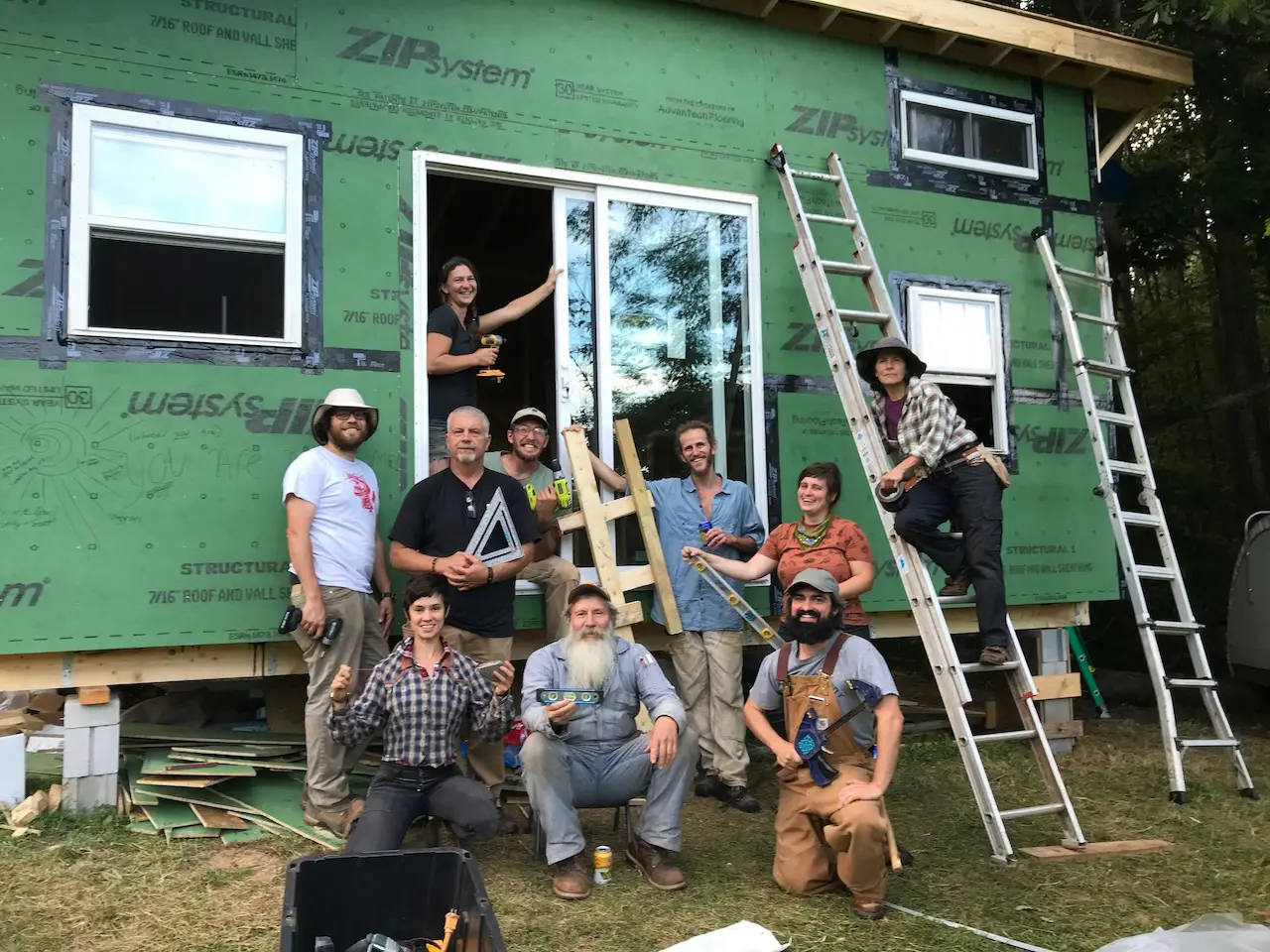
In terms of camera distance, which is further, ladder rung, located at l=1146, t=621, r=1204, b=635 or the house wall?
ladder rung, located at l=1146, t=621, r=1204, b=635

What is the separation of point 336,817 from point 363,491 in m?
1.44

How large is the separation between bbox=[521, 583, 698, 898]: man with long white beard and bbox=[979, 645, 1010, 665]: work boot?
1.55 meters

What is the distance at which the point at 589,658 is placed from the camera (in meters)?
3.96

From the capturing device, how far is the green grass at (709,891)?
11.0 feet

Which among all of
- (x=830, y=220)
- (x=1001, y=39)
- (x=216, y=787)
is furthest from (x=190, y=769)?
(x=1001, y=39)

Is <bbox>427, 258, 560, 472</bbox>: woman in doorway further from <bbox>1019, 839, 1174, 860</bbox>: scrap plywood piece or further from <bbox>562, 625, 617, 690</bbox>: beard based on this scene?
<bbox>1019, 839, 1174, 860</bbox>: scrap plywood piece

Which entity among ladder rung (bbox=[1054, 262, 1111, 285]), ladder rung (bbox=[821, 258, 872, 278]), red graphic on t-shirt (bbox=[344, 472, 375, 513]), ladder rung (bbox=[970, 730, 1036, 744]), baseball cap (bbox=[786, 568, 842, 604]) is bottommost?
ladder rung (bbox=[970, 730, 1036, 744])

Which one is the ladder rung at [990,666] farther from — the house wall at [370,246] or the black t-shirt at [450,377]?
the black t-shirt at [450,377]

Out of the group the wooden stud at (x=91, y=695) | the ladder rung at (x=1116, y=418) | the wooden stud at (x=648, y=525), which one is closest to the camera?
the wooden stud at (x=91, y=695)

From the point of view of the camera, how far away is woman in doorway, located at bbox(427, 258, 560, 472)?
16.3 feet

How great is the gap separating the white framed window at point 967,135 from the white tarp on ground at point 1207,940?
497 cm

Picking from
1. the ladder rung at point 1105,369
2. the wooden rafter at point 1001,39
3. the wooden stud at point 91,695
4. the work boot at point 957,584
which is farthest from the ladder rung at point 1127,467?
the wooden stud at point 91,695

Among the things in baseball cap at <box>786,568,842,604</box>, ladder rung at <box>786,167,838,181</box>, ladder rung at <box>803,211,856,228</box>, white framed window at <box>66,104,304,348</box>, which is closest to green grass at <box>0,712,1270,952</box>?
baseball cap at <box>786,568,842,604</box>

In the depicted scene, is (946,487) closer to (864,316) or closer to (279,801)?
Result: (864,316)
